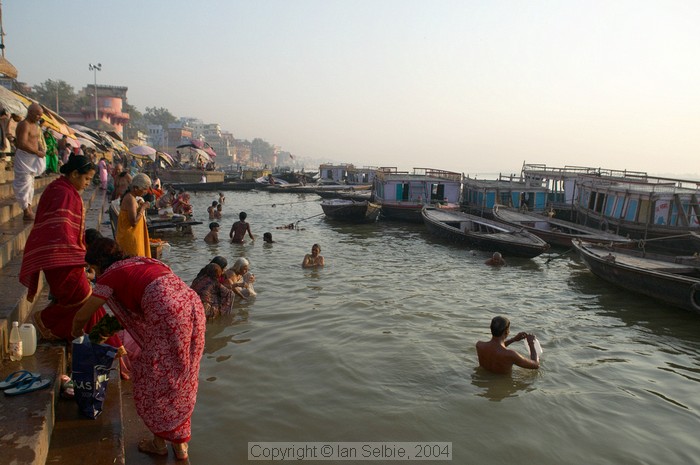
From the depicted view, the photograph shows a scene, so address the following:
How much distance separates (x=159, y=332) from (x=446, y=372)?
15.1 feet

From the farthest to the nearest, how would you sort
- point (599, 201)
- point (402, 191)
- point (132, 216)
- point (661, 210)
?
point (402, 191)
point (599, 201)
point (661, 210)
point (132, 216)

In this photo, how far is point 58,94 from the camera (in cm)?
6988

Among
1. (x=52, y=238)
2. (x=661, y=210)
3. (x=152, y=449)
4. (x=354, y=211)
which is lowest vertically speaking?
(x=152, y=449)

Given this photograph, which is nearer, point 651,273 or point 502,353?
point 502,353

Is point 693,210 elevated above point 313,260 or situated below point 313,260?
above

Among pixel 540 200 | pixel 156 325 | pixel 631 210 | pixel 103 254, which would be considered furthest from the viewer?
pixel 540 200

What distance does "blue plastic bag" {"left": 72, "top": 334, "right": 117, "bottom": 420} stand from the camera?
344cm

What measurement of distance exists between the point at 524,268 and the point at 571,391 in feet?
28.7

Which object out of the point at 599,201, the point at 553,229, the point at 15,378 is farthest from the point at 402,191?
the point at 15,378

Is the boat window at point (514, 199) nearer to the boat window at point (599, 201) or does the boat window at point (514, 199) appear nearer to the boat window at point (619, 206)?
the boat window at point (599, 201)

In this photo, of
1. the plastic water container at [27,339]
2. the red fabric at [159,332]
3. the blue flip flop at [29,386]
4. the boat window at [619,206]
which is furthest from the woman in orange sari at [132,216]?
the boat window at [619,206]

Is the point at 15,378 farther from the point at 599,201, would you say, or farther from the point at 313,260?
the point at 599,201

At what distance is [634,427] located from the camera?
556 centimetres

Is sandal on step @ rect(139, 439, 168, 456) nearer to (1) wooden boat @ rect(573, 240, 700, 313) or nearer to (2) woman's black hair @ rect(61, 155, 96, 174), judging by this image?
(2) woman's black hair @ rect(61, 155, 96, 174)
